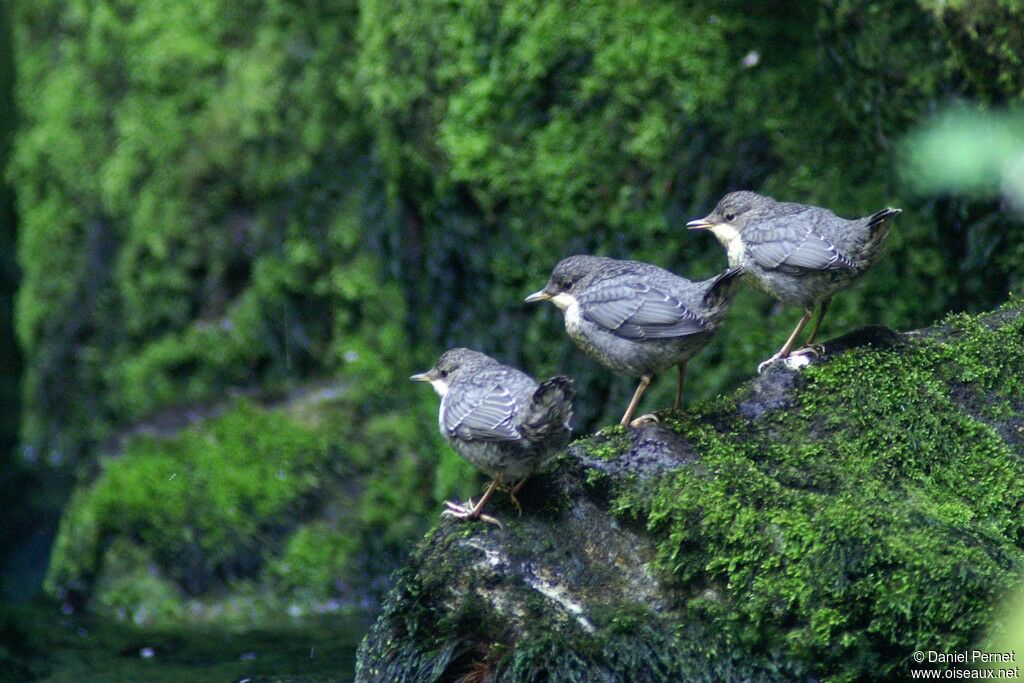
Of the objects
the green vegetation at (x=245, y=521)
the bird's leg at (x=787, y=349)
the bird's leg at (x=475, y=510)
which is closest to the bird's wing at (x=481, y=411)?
the bird's leg at (x=475, y=510)

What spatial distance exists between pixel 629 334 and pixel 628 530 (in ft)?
3.05

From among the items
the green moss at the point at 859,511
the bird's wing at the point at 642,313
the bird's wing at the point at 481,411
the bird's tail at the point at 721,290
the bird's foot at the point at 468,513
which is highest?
the bird's tail at the point at 721,290

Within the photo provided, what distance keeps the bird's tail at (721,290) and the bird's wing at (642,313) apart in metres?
0.09

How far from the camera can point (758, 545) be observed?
12.4 feet

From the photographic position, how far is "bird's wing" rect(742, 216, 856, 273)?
466cm

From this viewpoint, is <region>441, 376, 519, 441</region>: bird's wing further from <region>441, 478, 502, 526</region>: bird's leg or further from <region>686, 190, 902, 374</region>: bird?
<region>686, 190, 902, 374</region>: bird

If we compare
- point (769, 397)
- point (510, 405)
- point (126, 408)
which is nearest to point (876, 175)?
point (769, 397)

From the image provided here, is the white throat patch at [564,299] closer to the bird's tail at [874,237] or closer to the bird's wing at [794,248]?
the bird's wing at [794,248]

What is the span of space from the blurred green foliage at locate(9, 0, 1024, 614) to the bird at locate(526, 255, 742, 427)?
2104mm

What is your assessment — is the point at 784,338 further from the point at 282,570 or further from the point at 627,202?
the point at 282,570

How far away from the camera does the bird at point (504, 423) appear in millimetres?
3895

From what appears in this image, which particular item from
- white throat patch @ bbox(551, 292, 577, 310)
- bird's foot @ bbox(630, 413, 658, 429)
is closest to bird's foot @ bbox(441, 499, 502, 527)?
bird's foot @ bbox(630, 413, 658, 429)

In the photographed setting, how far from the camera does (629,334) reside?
4.54m

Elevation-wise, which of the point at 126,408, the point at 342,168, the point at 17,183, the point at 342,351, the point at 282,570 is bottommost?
the point at 282,570
